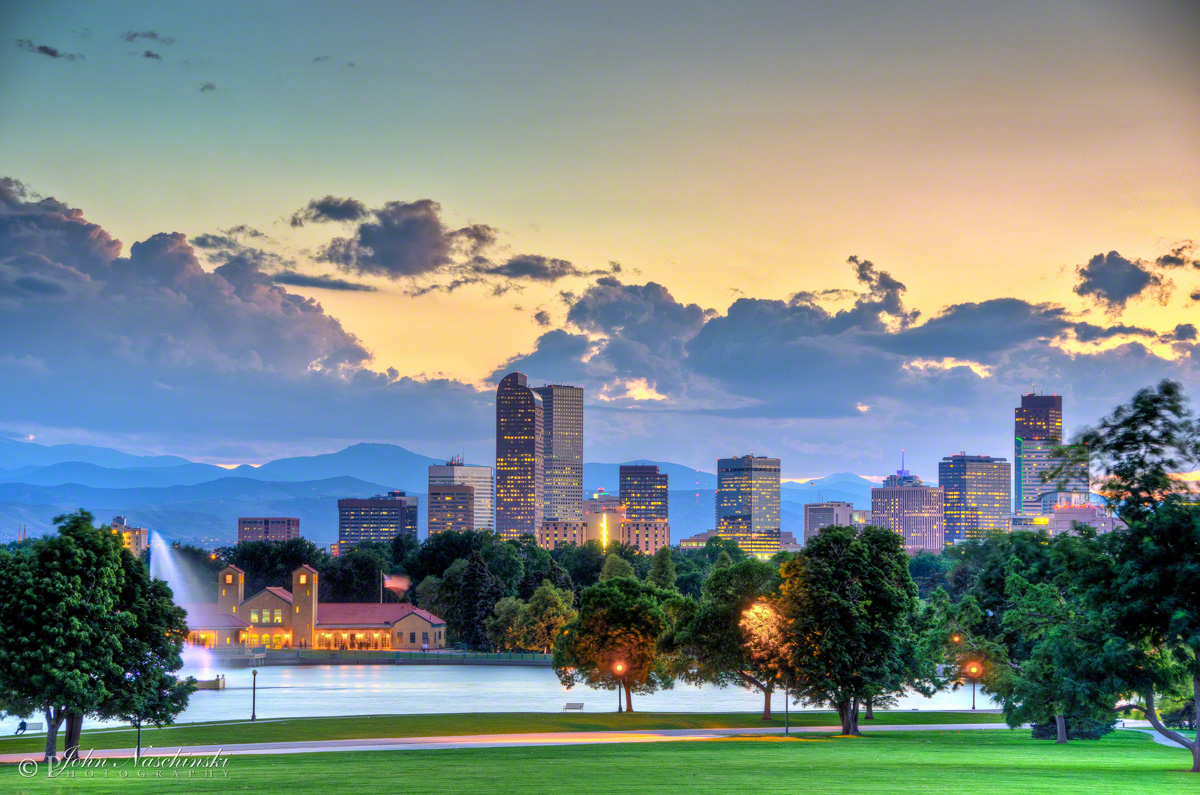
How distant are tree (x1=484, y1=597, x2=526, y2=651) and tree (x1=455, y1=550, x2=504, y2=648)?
474 centimetres

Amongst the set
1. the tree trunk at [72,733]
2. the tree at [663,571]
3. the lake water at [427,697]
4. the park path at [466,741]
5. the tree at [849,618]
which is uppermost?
the tree at [849,618]

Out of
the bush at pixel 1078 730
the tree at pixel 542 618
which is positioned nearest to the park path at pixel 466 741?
the bush at pixel 1078 730

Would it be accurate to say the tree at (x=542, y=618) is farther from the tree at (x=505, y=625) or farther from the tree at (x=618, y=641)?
the tree at (x=618, y=641)

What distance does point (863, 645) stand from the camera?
4788 centimetres

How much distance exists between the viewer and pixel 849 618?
1907 inches

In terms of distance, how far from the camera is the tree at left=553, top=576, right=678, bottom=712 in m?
64.8

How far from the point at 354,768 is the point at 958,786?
17.4 m

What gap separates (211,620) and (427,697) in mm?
76085

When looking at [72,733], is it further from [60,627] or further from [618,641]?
[618,641]

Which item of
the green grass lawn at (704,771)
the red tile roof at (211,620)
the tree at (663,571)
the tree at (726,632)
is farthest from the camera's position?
the tree at (663,571)

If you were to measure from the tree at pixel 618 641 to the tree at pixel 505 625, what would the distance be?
2536 inches

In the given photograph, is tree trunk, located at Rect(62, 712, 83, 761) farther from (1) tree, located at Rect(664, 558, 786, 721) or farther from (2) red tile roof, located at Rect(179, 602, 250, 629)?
(2) red tile roof, located at Rect(179, 602, 250, 629)

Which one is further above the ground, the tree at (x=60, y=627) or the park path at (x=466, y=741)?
the tree at (x=60, y=627)

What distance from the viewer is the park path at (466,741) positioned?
1564 inches
